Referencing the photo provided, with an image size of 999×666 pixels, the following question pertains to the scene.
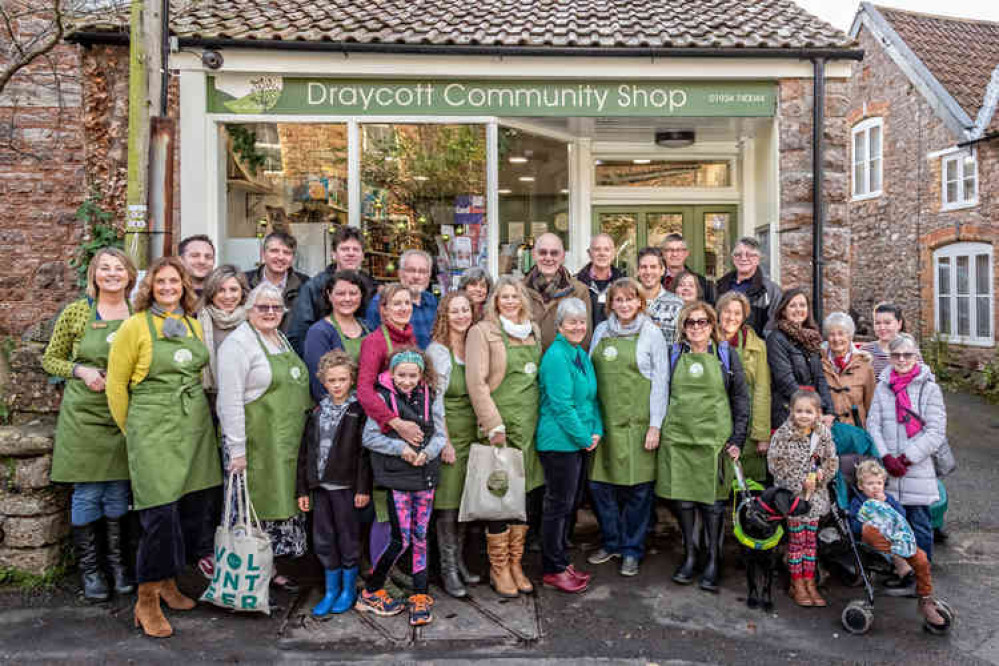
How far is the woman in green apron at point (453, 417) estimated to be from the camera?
434 centimetres

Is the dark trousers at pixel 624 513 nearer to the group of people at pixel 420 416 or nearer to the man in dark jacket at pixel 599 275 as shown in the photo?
the group of people at pixel 420 416

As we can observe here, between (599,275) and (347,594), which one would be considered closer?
(347,594)

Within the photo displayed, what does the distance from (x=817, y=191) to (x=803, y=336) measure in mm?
3543

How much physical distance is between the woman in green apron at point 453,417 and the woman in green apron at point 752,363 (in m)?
1.73

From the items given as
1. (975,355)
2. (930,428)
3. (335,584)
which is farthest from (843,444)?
(975,355)

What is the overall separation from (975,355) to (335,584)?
13.4 metres

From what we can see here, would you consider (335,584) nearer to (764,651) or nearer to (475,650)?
(475,650)

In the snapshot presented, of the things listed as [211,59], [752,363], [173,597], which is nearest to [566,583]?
[752,363]

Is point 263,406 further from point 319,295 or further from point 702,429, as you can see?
point 702,429

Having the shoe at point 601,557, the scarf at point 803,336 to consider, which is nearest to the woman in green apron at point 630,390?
the shoe at point 601,557

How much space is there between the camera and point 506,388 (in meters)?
4.38

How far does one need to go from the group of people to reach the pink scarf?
13mm

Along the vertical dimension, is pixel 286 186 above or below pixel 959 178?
below

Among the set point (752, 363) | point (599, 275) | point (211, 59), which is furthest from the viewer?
point (211, 59)
